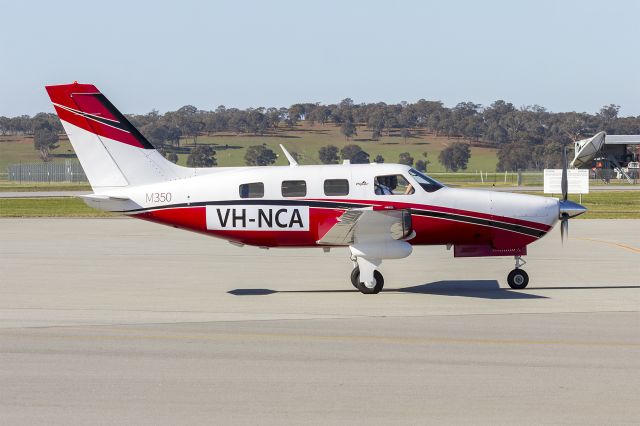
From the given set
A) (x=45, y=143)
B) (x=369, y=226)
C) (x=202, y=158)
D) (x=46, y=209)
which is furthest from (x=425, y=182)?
(x=45, y=143)

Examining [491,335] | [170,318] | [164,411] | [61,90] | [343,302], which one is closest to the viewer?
[164,411]

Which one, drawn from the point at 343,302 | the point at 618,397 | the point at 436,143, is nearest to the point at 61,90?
the point at 343,302

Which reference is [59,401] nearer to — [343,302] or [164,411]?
[164,411]

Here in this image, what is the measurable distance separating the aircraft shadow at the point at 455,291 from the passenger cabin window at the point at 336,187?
187 cm

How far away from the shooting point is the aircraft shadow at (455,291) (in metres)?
16.3

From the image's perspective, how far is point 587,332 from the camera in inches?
491

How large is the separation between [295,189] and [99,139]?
3803 mm

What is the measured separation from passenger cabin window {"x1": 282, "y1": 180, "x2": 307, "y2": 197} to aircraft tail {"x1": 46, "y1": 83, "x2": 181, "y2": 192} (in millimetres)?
2433

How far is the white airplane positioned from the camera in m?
16.5

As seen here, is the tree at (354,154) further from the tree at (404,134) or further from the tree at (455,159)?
the tree at (404,134)

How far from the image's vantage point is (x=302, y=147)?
174 m

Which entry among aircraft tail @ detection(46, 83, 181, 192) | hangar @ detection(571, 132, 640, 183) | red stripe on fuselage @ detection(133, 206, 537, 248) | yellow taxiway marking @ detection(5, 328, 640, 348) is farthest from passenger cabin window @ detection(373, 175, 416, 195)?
hangar @ detection(571, 132, 640, 183)

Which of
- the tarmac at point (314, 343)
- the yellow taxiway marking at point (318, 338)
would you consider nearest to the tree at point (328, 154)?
the tarmac at point (314, 343)

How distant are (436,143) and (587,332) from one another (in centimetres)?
17490
